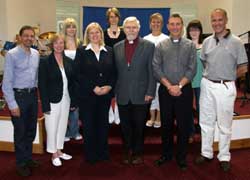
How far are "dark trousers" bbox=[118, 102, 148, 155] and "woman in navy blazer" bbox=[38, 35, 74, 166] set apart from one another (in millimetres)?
606

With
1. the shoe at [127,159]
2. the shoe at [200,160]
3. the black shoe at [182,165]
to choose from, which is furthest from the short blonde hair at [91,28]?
the shoe at [200,160]

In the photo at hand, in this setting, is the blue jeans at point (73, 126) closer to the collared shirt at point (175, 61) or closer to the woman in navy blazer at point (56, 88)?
the woman in navy blazer at point (56, 88)

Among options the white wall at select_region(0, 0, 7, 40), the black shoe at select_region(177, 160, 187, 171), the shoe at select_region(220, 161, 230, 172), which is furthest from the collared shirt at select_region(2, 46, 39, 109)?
the white wall at select_region(0, 0, 7, 40)

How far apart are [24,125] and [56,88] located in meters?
0.49

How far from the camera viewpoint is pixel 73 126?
402 centimetres

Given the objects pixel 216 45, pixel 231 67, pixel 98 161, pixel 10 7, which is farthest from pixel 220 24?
pixel 10 7

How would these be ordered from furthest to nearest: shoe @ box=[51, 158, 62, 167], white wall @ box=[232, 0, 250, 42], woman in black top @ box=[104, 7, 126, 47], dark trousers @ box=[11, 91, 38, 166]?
white wall @ box=[232, 0, 250, 42] < woman in black top @ box=[104, 7, 126, 47] < shoe @ box=[51, 158, 62, 167] < dark trousers @ box=[11, 91, 38, 166]

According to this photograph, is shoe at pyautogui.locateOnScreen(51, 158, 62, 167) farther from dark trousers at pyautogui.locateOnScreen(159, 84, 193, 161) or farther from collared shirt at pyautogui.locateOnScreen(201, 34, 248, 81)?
collared shirt at pyautogui.locateOnScreen(201, 34, 248, 81)

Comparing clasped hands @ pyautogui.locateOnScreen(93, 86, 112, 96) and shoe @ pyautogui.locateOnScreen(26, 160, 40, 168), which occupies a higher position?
clasped hands @ pyautogui.locateOnScreen(93, 86, 112, 96)

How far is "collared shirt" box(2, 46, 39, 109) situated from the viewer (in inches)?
115

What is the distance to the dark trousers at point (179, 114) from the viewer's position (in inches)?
126

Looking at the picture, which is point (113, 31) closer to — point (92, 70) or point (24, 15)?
point (92, 70)

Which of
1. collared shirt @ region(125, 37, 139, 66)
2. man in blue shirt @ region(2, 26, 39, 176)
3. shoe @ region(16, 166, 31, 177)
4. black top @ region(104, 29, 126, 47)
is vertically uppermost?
black top @ region(104, 29, 126, 47)

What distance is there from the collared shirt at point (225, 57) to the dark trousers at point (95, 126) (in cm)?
117
